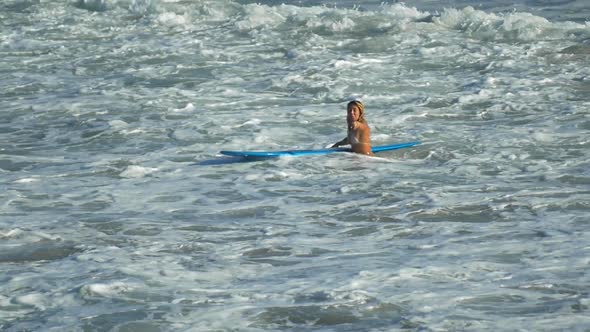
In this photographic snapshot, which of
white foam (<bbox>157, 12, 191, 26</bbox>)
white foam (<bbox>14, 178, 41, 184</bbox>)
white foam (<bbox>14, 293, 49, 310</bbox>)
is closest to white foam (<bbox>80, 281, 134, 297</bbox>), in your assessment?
white foam (<bbox>14, 293, 49, 310</bbox>)

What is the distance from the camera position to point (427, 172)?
11273 millimetres

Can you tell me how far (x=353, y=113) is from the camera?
471 inches

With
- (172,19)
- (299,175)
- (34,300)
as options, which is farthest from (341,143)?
(172,19)

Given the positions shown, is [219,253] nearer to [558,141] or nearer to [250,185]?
[250,185]

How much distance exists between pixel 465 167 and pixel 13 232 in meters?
4.58

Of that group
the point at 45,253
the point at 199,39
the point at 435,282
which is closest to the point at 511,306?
the point at 435,282

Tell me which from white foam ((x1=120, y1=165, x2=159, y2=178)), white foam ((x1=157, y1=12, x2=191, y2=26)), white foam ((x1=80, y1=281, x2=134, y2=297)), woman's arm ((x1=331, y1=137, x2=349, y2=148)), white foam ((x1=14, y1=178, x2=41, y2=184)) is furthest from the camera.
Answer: white foam ((x1=157, y1=12, x2=191, y2=26))

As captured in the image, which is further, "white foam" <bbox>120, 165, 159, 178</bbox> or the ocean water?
"white foam" <bbox>120, 165, 159, 178</bbox>

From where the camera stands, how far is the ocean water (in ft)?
24.2

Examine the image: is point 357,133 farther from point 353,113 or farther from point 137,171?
point 137,171

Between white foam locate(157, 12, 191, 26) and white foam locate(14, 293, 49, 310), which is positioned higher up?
white foam locate(157, 12, 191, 26)

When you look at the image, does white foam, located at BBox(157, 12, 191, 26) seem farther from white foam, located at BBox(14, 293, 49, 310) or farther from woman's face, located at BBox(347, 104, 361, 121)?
white foam, located at BBox(14, 293, 49, 310)

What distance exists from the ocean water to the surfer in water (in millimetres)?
166

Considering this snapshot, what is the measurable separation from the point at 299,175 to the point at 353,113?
1.08m
